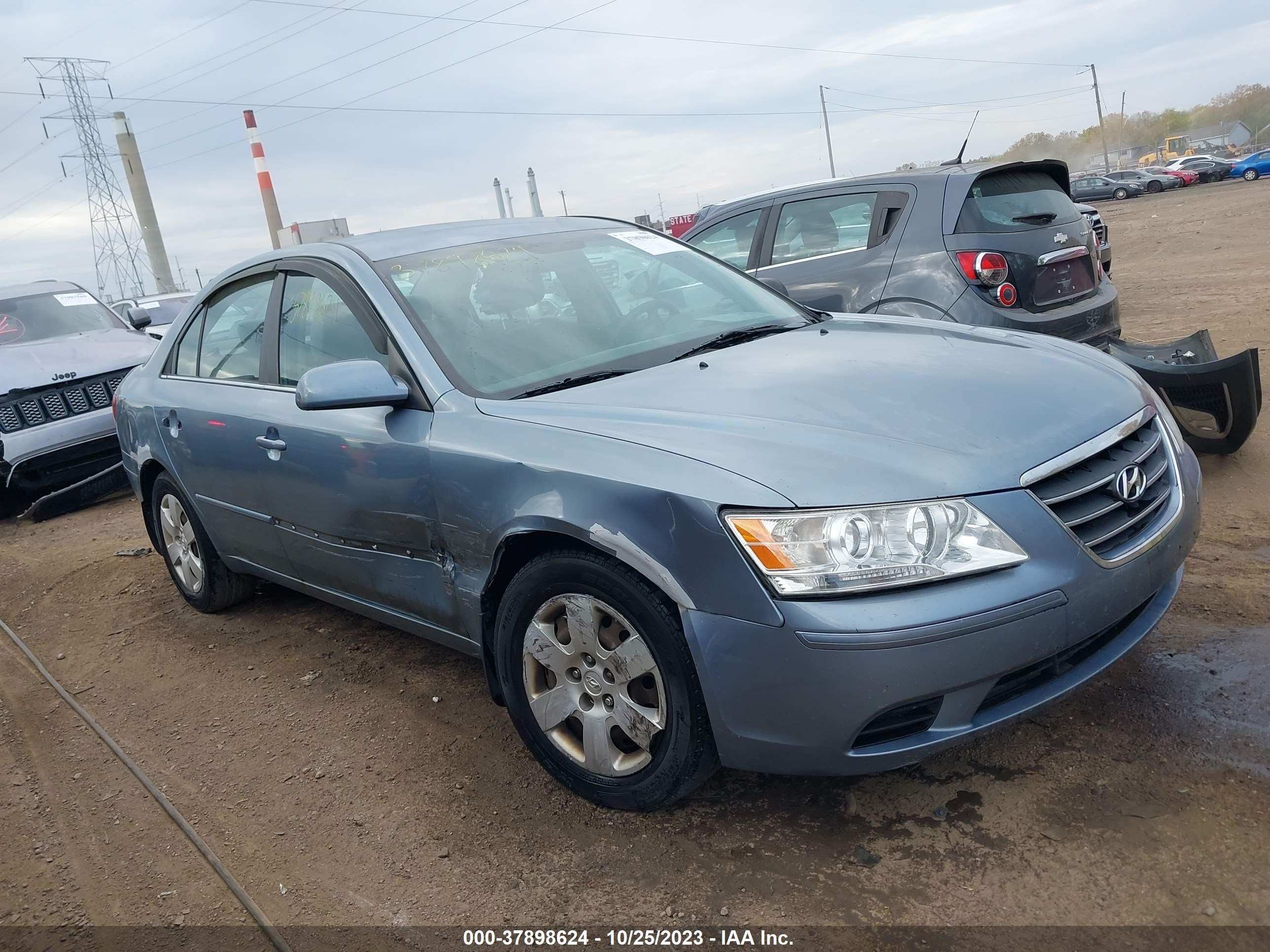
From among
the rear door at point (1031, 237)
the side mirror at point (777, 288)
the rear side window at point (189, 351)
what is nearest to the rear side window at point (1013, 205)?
the rear door at point (1031, 237)

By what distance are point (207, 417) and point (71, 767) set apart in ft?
4.78

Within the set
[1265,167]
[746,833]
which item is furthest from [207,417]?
[1265,167]

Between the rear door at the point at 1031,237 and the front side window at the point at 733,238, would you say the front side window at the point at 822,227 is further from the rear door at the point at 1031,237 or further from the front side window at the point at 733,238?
the rear door at the point at 1031,237

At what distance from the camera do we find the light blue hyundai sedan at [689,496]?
2229 millimetres

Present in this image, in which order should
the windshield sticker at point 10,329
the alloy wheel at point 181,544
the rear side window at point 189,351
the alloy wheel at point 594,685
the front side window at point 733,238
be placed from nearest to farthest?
the alloy wheel at point 594,685, the rear side window at point 189,351, the alloy wheel at point 181,544, the front side window at point 733,238, the windshield sticker at point 10,329

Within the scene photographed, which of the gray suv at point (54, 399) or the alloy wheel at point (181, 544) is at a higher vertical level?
the gray suv at point (54, 399)

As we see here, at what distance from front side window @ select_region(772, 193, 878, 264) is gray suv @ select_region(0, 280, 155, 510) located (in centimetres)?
480

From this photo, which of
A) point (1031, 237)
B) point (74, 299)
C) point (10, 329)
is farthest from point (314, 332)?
point (74, 299)

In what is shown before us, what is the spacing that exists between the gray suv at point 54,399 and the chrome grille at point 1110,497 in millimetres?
6697

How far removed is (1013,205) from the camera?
18.4 ft

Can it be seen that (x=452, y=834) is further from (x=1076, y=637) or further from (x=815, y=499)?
(x=1076, y=637)

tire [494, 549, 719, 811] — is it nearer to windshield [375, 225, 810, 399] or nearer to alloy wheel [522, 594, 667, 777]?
alloy wheel [522, 594, 667, 777]

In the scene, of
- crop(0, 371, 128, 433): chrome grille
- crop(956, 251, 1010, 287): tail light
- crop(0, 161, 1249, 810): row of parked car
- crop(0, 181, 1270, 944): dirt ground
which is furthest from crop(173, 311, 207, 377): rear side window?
crop(956, 251, 1010, 287): tail light

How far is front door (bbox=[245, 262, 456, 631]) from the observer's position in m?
3.10
